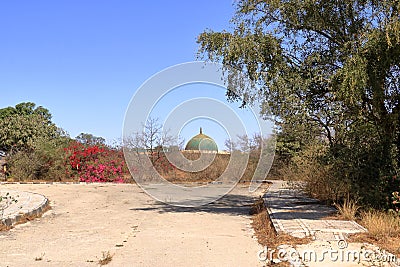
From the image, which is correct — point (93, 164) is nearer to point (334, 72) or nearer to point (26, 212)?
point (26, 212)

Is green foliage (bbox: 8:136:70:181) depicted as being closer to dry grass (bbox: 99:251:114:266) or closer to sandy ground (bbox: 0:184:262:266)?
sandy ground (bbox: 0:184:262:266)

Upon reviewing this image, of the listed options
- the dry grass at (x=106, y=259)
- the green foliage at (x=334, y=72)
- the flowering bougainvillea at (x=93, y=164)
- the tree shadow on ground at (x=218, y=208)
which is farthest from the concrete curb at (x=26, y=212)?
the flowering bougainvillea at (x=93, y=164)

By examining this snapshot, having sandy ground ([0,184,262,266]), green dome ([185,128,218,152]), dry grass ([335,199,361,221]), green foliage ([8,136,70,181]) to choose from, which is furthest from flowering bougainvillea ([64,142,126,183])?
dry grass ([335,199,361,221])

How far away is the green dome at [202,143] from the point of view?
23.4 meters

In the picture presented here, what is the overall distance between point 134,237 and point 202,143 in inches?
613

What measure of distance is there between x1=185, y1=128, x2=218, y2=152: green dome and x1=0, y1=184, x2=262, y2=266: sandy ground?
10.2m

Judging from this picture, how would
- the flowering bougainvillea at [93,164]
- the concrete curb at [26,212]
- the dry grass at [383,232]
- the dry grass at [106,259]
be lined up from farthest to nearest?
the flowering bougainvillea at [93,164], the concrete curb at [26,212], the dry grass at [383,232], the dry grass at [106,259]

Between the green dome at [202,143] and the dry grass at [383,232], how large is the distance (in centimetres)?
1549

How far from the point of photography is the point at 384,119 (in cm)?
920

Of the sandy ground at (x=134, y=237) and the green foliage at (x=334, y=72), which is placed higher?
the green foliage at (x=334, y=72)

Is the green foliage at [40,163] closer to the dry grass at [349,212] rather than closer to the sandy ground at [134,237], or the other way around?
the sandy ground at [134,237]

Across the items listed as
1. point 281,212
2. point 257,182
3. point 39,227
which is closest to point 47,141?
point 257,182

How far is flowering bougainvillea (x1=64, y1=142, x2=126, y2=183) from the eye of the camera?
23.4m

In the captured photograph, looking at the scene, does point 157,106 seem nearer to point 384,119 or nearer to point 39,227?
point 39,227
